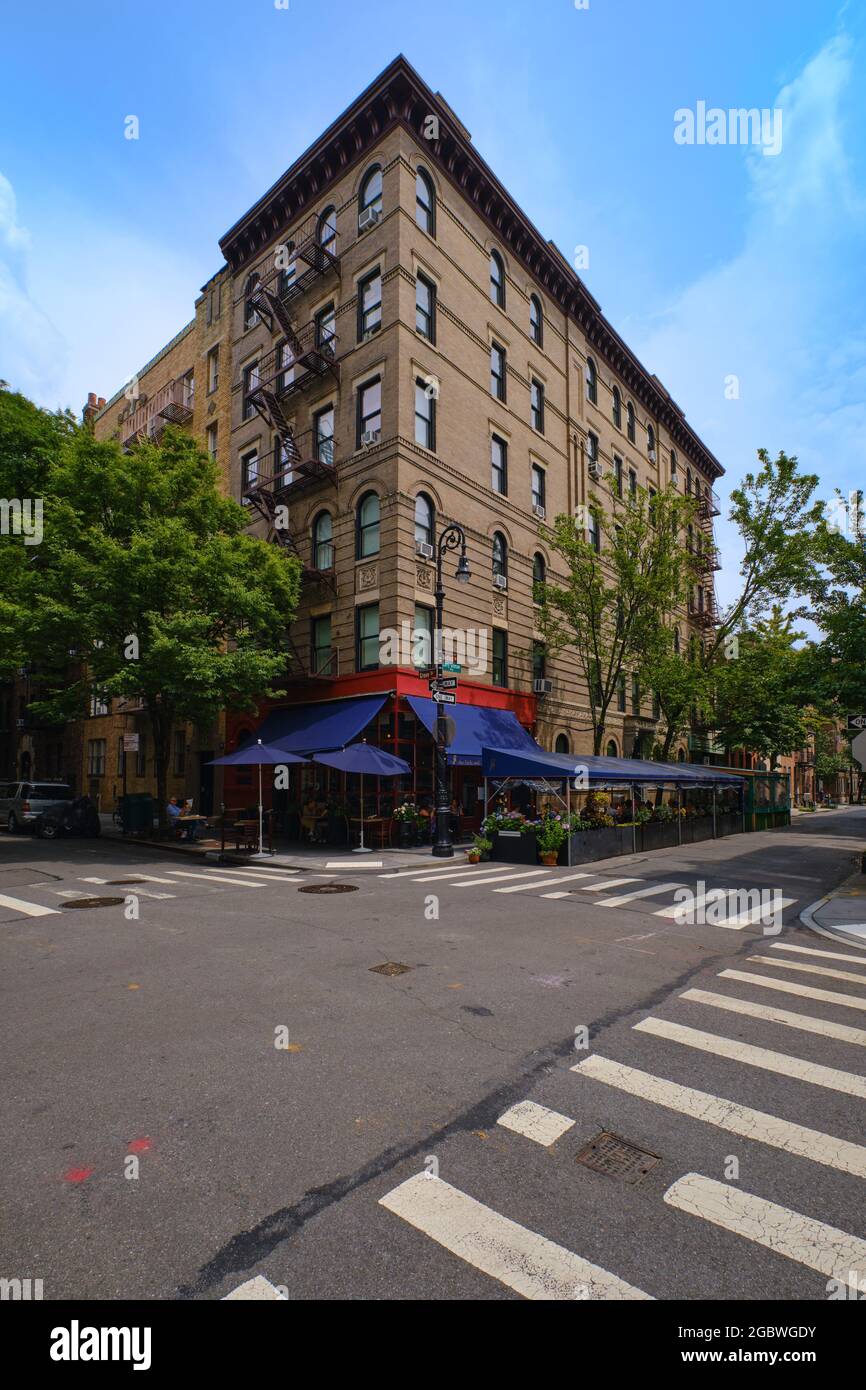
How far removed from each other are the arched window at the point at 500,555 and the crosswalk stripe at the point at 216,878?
15078mm

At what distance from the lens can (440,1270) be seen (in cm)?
271

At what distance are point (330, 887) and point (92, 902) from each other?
3.96 meters

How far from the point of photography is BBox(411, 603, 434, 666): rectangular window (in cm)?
2106

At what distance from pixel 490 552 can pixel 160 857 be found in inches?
593

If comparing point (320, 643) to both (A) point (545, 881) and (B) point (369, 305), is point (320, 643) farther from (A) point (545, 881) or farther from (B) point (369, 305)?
(A) point (545, 881)

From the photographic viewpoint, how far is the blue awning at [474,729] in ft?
65.2

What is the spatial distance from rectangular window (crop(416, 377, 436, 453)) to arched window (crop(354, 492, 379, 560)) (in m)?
2.61

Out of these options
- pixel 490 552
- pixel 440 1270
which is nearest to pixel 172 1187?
pixel 440 1270

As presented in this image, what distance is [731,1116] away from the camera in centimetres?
407

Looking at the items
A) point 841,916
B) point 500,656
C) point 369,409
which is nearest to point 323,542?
point 369,409

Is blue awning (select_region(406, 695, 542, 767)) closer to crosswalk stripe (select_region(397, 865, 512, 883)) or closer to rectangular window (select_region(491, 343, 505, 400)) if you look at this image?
crosswalk stripe (select_region(397, 865, 512, 883))

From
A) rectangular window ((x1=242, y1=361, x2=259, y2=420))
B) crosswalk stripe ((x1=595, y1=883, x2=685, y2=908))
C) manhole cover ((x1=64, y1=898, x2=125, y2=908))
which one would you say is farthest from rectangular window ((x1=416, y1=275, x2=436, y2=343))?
manhole cover ((x1=64, y1=898, x2=125, y2=908))

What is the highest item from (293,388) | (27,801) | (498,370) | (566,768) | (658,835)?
(498,370)
